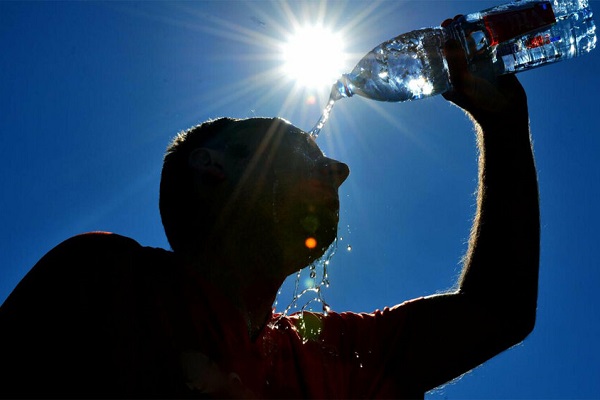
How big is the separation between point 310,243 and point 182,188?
793 mm

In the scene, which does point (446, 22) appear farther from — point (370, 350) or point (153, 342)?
point (153, 342)

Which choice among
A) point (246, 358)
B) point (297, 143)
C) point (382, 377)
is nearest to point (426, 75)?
point (297, 143)

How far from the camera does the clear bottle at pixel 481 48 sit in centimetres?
313

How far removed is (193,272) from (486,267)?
154 centimetres

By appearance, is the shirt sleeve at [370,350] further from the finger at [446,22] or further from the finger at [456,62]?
the finger at [446,22]

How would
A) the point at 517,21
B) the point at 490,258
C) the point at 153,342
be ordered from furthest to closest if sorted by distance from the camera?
the point at 517,21 → the point at 490,258 → the point at 153,342

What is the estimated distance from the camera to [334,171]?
113 inches

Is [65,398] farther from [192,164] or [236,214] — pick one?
[192,164]

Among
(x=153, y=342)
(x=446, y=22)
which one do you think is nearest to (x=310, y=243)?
(x=153, y=342)

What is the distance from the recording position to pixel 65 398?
4.86 feet

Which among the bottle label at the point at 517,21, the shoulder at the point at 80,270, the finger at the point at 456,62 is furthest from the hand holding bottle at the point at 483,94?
the shoulder at the point at 80,270

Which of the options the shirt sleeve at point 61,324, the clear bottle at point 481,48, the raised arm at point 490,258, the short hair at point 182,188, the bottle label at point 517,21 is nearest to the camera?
the shirt sleeve at point 61,324

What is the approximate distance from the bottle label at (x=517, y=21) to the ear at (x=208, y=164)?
6.01ft

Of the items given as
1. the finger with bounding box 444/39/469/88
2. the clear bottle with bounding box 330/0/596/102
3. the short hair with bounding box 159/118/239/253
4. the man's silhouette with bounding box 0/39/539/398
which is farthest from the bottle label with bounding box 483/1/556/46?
the short hair with bounding box 159/118/239/253
